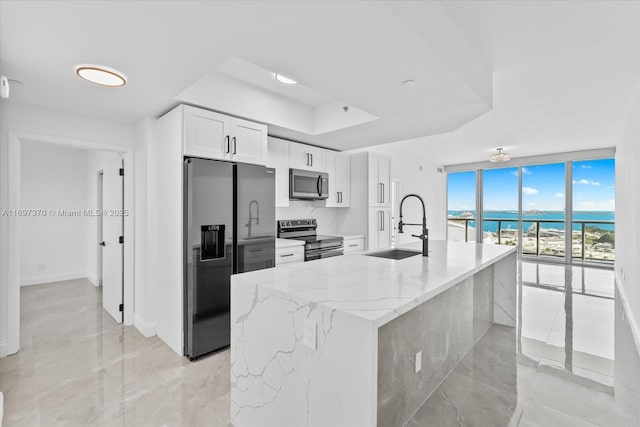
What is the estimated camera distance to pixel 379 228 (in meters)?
4.90

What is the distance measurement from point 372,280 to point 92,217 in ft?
18.1

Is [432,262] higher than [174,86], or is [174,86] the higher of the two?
[174,86]


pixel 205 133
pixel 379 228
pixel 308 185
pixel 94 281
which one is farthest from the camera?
pixel 94 281

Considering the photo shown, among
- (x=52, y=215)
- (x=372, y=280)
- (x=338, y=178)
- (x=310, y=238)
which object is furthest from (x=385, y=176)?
(x=52, y=215)

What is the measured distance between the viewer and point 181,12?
5.02ft

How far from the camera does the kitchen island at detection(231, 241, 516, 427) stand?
4.12 ft

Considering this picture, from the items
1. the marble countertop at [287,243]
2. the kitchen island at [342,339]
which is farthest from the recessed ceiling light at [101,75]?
the marble countertop at [287,243]

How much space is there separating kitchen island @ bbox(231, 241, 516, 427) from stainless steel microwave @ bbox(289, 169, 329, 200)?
6.34ft

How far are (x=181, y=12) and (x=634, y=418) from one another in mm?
→ 3434

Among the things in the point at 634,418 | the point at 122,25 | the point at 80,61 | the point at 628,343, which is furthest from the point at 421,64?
the point at 628,343

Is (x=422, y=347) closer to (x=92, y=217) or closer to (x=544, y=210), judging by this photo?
(x=92, y=217)

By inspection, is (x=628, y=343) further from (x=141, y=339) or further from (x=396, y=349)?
(x=141, y=339)

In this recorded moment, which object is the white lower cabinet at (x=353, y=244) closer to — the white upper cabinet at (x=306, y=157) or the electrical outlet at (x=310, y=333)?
the white upper cabinet at (x=306, y=157)

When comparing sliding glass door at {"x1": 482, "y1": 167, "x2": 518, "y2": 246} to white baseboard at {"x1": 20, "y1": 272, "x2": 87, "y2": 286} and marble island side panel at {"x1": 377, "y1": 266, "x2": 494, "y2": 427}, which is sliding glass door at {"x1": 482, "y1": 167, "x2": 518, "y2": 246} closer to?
marble island side panel at {"x1": 377, "y1": 266, "x2": 494, "y2": 427}
